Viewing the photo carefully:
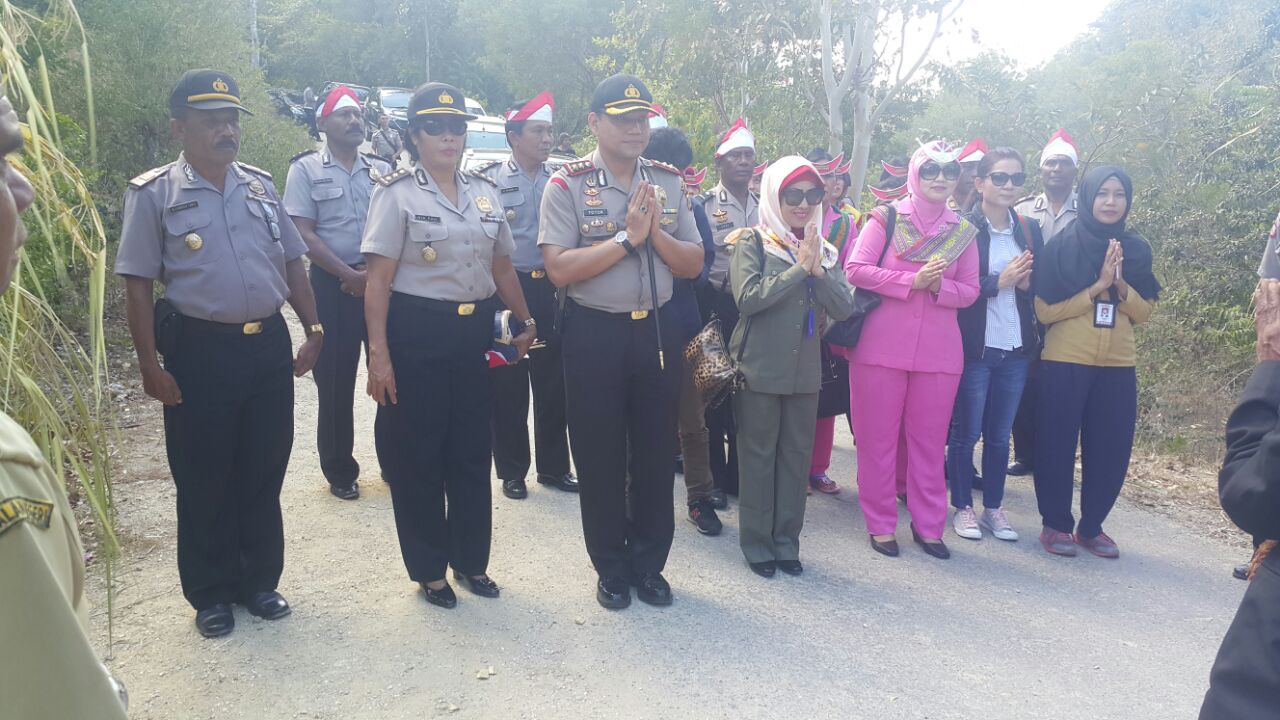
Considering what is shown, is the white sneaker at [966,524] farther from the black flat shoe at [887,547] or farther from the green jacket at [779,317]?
the green jacket at [779,317]

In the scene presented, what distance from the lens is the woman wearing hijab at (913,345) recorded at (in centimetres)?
460

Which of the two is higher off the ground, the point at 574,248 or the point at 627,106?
the point at 627,106

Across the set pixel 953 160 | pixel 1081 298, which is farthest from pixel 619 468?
pixel 1081 298

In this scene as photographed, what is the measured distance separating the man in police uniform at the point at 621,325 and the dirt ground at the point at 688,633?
1.05 feet

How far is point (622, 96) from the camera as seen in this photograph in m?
3.71

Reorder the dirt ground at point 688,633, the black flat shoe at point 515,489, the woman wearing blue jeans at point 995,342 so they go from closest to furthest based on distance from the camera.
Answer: the dirt ground at point 688,633, the woman wearing blue jeans at point 995,342, the black flat shoe at point 515,489

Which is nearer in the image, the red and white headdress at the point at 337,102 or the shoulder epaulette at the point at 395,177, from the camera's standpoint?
the shoulder epaulette at the point at 395,177

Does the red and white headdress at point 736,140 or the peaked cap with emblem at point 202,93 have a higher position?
the red and white headdress at point 736,140

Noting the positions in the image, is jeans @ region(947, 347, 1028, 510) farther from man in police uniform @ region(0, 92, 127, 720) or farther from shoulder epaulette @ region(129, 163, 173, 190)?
man in police uniform @ region(0, 92, 127, 720)

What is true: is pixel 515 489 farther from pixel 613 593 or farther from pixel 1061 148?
pixel 1061 148

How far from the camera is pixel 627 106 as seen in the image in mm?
3721

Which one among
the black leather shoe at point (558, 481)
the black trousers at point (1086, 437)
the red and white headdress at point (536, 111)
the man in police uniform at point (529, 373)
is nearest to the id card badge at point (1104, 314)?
the black trousers at point (1086, 437)

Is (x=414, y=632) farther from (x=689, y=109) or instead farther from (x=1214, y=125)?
(x=689, y=109)

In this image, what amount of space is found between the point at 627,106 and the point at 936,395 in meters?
2.24
